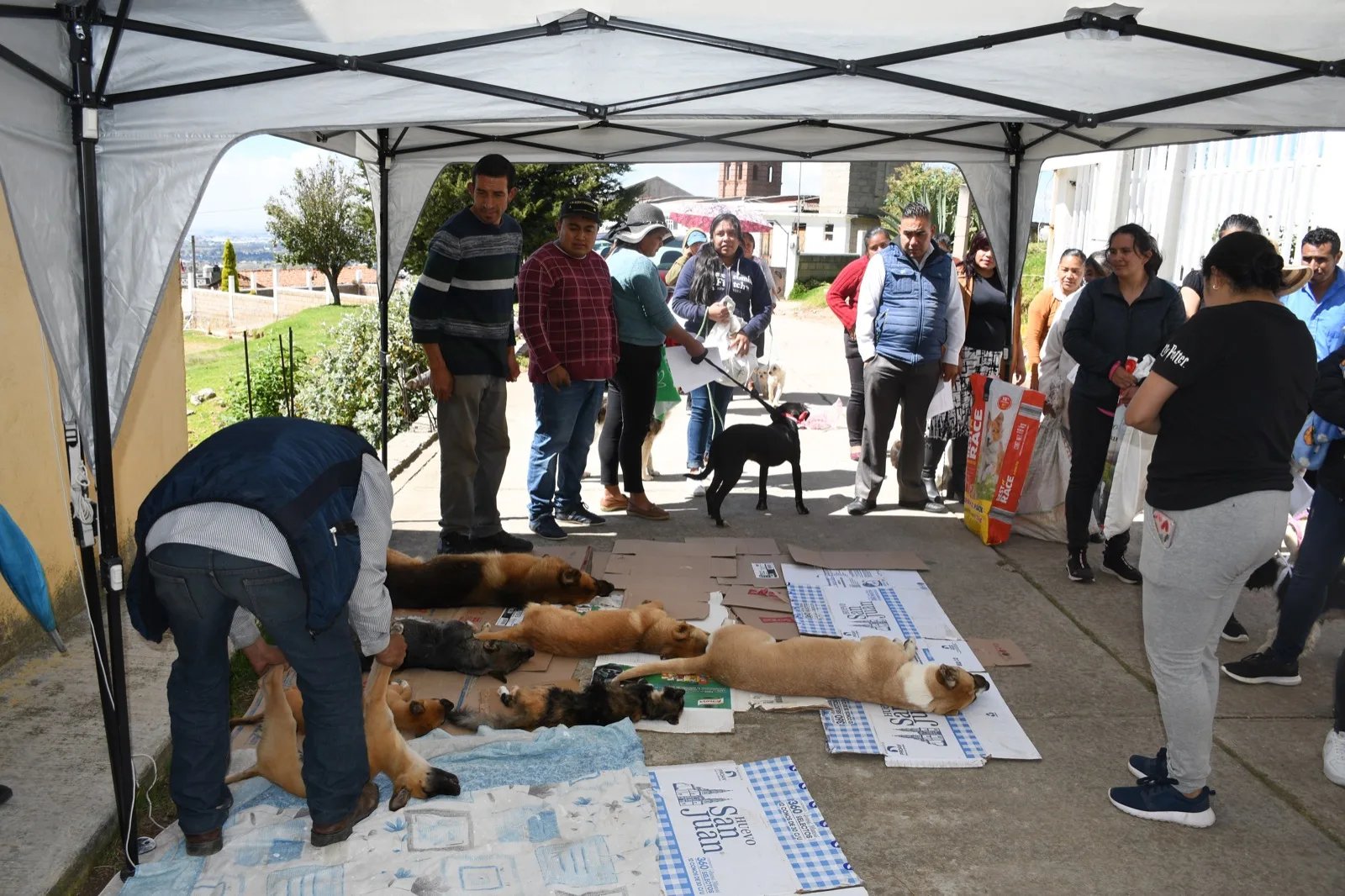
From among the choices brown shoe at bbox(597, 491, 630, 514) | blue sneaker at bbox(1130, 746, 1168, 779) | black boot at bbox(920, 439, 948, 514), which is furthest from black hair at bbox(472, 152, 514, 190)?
blue sneaker at bbox(1130, 746, 1168, 779)

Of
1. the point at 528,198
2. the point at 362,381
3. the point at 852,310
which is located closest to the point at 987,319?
the point at 852,310

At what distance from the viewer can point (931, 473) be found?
688cm

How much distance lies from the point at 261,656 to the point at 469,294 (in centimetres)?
259

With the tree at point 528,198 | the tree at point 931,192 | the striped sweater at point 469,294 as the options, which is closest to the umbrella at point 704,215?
the tree at point 528,198

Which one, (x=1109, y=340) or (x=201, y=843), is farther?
(x=1109, y=340)

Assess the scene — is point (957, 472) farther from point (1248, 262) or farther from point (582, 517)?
point (1248, 262)

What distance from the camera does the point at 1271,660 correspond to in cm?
408

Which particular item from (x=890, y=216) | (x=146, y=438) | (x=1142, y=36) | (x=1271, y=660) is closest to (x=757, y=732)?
(x=1271, y=660)

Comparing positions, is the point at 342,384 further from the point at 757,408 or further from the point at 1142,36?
the point at 1142,36

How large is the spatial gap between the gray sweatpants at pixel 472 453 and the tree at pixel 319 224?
121 feet

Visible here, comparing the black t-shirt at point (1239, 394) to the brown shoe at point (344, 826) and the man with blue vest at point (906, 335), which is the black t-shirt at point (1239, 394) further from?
the man with blue vest at point (906, 335)

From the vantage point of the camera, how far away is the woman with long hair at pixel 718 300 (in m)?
6.96

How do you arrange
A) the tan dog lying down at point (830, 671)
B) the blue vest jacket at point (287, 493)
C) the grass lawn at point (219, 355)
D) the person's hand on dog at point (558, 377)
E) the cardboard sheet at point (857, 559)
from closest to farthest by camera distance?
1. the blue vest jacket at point (287, 493)
2. the tan dog lying down at point (830, 671)
3. the cardboard sheet at point (857, 559)
4. the person's hand on dog at point (558, 377)
5. the grass lawn at point (219, 355)

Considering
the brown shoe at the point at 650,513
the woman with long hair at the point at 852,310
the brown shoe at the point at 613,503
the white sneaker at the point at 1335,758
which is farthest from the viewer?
the woman with long hair at the point at 852,310
